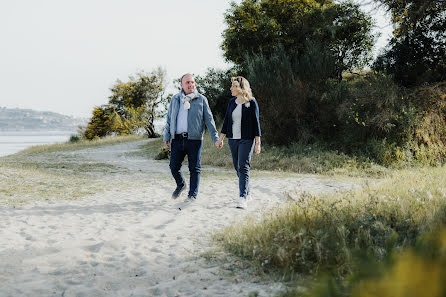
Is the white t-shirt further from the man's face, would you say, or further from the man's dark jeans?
the man's face

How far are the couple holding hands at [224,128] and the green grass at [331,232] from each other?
1800 millimetres

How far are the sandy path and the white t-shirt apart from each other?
1281 mm

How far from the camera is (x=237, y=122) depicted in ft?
20.7

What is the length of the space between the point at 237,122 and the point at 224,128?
1.27 feet

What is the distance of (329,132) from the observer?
14.2 metres

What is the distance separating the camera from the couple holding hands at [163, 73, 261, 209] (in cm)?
626

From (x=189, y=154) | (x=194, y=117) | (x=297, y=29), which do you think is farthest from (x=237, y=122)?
(x=297, y=29)

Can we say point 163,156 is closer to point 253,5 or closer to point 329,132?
point 329,132

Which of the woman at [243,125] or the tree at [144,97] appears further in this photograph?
the tree at [144,97]

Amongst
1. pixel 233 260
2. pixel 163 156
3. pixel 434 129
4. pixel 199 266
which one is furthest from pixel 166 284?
pixel 163 156

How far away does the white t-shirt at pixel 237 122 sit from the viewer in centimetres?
629

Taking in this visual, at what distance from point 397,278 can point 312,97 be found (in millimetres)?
14011

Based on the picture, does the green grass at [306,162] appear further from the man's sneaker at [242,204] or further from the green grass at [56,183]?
the man's sneaker at [242,204]

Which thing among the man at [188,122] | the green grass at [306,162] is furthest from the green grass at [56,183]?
the green grass at [306,162]
